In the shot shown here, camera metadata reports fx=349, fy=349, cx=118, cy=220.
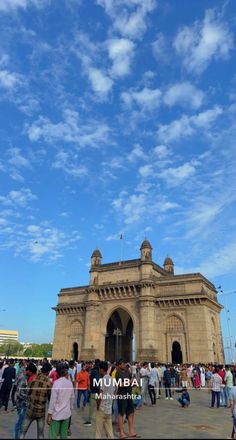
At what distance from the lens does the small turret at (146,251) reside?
40691 millimetres

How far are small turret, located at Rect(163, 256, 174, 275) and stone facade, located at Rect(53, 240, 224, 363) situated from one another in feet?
5.35

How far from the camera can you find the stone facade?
120 ft

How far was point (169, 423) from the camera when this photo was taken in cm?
1106

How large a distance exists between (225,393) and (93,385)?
342 inches

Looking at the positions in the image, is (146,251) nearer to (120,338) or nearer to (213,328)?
(213,328)

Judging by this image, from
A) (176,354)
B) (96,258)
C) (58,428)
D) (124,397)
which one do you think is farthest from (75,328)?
(58,428)

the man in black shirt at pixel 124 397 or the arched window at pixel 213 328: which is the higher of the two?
the arched window at pixel 213 328

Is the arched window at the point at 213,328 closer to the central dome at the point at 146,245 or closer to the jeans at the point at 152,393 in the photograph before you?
the central dome at the point at 146,245

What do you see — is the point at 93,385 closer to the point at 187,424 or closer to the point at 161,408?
the point at 187,424

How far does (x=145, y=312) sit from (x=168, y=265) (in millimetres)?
12609

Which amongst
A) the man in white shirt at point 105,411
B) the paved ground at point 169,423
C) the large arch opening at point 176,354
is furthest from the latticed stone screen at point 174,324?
the man in white shirt at point 105,411

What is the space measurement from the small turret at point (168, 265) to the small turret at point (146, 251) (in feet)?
28.3

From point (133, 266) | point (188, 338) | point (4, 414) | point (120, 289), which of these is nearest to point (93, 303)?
point (120, 289)

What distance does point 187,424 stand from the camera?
1110 cm
